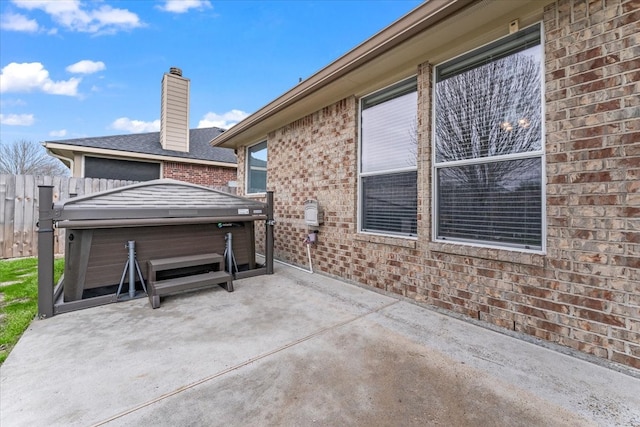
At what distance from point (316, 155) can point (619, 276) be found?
4232 millimetres

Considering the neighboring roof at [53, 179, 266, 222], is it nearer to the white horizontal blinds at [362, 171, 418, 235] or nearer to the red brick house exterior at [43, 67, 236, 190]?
the white horizontal blinds at [362, 171, 418, 235]

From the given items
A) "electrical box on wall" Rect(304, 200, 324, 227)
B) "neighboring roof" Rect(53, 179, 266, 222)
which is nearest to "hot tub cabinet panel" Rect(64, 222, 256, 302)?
"neighboring roof" Rect(53, 179, 266, 222)

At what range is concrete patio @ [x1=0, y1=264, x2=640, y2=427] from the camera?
167cm

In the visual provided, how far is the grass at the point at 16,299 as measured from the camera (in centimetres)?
266

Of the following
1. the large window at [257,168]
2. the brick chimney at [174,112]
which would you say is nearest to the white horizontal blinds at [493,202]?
the large window at [257,168]

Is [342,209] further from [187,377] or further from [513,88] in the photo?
[187,377]

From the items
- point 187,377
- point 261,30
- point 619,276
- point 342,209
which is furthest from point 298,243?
point 261,30

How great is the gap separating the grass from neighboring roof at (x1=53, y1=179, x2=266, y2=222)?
45.0 inches

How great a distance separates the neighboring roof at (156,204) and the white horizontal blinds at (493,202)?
3.00 m

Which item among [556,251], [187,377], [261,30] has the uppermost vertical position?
[261,30]

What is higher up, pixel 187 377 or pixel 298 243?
pixel 298 243

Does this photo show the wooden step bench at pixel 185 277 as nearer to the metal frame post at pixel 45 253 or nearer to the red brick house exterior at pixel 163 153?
the metal frame post at pixel 45 253

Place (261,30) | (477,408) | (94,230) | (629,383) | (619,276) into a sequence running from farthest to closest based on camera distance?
(261,30) < (94,230) < (619,276) < (629,383) < (477,408)

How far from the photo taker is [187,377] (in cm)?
204
